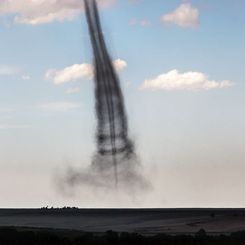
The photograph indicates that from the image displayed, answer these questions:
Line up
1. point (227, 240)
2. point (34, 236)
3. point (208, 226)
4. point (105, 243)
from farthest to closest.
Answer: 1. point (208, 226)
2. point (34, 236)
3. point (105, 243)
4. point (227, 240)

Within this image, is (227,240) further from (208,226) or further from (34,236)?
(208,226)

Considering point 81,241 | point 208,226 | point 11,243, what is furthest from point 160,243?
point 208,226

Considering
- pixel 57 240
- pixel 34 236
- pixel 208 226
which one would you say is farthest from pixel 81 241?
pixel 208 226

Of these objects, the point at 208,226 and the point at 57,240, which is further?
the point at 208,226

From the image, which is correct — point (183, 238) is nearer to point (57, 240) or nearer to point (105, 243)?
point (105, 243)

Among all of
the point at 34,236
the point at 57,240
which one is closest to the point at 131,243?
the point at 57,240

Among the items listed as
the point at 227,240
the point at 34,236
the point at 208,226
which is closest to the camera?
the point at 227,240

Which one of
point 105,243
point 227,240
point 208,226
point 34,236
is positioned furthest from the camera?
point 208,226

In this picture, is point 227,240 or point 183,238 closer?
point 227,240
